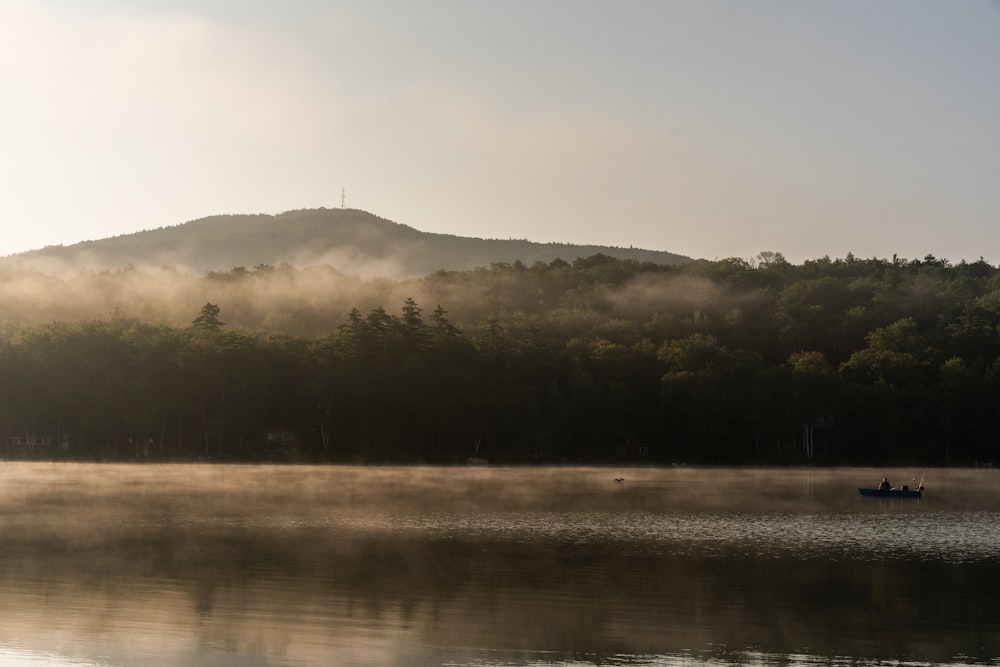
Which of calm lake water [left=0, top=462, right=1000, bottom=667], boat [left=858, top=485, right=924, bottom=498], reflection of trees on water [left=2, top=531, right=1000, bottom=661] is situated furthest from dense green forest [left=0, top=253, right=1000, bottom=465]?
reflection of trees on water [left=2, top=531, right=1000, bottom=661]

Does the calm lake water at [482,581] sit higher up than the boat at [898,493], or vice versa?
the calm lake water at [482,581]

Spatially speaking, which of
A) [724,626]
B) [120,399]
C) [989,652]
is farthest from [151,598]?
[120,399]

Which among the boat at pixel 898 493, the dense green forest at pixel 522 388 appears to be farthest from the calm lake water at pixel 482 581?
the dense green forest at pixel 522 388

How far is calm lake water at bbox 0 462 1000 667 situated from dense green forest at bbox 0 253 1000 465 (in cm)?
4952

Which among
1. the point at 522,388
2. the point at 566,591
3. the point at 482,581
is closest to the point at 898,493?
the point at 482,581

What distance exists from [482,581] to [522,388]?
94.0 m

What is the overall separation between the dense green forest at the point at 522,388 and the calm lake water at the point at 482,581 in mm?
49517

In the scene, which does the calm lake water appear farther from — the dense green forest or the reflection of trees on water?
the dense green forest

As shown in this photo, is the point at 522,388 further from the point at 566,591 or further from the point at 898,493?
the point at 566,591

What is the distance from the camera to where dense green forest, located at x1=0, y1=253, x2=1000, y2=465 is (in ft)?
384

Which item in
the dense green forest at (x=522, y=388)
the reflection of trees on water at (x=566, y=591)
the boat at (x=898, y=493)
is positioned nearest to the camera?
the reflection of trees on water at (x=566, y=591)

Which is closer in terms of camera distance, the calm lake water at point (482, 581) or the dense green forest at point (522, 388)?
the calm lake water at point (482, 581)

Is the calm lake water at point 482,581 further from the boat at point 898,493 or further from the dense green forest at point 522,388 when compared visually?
the dense green forest at point 522,388

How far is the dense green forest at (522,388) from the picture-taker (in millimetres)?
116938
